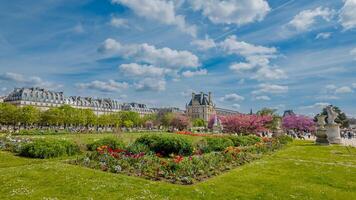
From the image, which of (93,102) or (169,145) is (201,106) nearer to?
(93,102)

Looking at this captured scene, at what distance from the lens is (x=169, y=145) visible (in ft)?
65.8

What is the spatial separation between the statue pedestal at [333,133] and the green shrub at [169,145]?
2196 centimetres

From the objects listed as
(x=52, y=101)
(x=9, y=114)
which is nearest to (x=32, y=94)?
(x=52, y=101)

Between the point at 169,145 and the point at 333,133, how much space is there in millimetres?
23917

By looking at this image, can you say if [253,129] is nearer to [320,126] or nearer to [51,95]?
[320,126]

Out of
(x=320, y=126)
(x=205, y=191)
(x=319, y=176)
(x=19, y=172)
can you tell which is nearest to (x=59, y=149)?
(x=19, y=172)

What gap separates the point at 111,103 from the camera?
6634 inches

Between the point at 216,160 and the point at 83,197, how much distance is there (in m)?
7.81

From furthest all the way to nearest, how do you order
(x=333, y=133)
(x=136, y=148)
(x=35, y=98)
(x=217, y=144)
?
(x=35, y=98), (x=333, y=133), (x=217, y=144), (x=136, y=148)

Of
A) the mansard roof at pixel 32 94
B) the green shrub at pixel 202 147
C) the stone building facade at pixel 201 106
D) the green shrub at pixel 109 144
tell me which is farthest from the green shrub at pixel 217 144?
the stone building facade at pixel 201 106

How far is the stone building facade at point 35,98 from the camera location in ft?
381

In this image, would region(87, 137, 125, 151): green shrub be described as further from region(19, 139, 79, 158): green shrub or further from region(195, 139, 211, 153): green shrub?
region(195, 139, 211, 153): green shrub

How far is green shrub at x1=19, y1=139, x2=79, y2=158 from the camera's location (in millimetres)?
16906

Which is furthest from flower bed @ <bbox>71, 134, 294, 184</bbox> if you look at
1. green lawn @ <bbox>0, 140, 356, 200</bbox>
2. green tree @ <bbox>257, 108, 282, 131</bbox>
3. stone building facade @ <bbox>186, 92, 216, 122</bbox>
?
stone building facade @ <bbox>186, 92, 216, 122</bbox>
